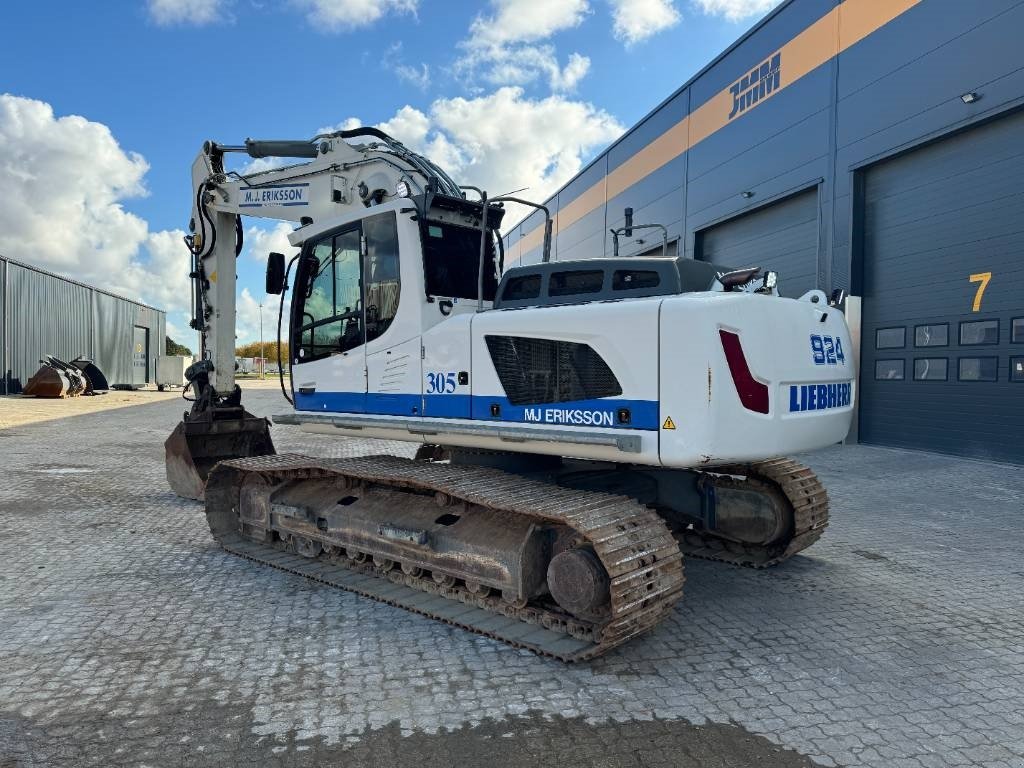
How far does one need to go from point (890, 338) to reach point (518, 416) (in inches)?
414

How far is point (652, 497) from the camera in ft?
17.1

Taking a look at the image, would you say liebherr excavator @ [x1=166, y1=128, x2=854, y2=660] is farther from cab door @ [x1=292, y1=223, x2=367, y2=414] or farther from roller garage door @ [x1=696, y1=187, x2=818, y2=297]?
roller garage door @ [x1=696, y1=187, x2=818, y2=297]

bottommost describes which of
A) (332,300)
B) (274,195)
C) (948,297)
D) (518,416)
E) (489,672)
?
(489,672)

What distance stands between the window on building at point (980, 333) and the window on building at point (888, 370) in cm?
127

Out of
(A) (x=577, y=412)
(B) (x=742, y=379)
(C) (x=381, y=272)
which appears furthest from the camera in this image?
(C) (x=381, y=272)

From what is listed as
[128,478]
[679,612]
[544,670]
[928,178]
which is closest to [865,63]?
[928,178]

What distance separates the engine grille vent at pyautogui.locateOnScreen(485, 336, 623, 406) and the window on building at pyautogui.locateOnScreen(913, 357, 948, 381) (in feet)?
32.3

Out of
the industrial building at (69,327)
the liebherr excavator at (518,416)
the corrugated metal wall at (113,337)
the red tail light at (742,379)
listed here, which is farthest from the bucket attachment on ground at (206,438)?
the corrugated metal wall at (113,337)

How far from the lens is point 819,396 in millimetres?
4309

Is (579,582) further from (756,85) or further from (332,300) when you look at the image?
(756,85)

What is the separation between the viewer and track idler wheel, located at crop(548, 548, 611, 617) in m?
3.71

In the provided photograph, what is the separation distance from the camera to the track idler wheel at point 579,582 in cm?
371

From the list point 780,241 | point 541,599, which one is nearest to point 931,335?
point 780,241

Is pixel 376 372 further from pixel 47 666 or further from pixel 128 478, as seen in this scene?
pixel 128 478
